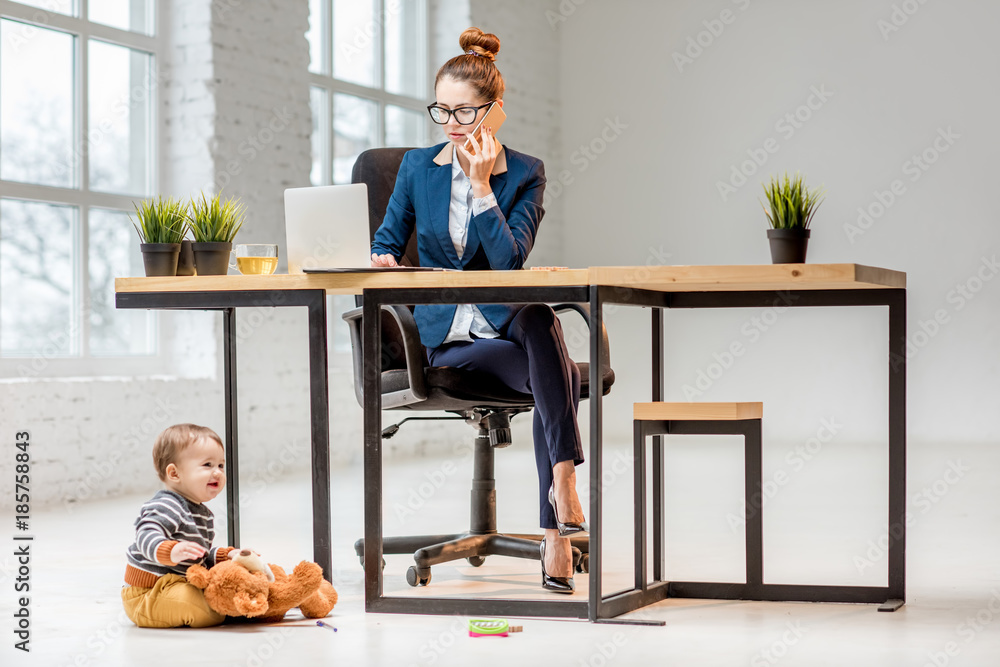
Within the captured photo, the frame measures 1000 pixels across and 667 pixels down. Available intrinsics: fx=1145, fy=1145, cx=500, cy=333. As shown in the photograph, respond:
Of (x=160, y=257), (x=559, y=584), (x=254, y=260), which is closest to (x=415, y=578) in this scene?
(x=559, y=584)

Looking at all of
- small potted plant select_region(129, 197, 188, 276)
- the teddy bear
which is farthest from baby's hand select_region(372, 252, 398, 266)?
the teddy bear

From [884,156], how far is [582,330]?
81.2 inches

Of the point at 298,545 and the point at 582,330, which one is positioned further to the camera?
the point at 582,330

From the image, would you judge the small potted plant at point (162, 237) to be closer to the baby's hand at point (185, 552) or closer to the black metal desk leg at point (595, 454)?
the baby's hand at point (185, 552)

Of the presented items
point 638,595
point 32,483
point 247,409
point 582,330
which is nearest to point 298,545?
point 638,595

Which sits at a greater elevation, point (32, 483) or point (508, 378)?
point (508, 378)

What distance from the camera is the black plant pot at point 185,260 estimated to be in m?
2.49

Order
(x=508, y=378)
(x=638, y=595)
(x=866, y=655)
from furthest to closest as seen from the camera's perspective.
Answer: (x=508, y=378) < (x=638, y=595) < (x=866, y=655)

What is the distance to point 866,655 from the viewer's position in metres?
1.92

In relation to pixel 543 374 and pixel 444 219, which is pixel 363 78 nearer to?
pixel 444 219

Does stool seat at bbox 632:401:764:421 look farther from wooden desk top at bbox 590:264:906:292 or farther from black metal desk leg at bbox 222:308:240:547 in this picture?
black metal desk leg at bbox 222:308:240:547

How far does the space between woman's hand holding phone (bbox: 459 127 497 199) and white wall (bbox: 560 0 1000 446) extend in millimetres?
4448

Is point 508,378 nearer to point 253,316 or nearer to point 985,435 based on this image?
point 253,316

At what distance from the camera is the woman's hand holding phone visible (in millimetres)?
2438
